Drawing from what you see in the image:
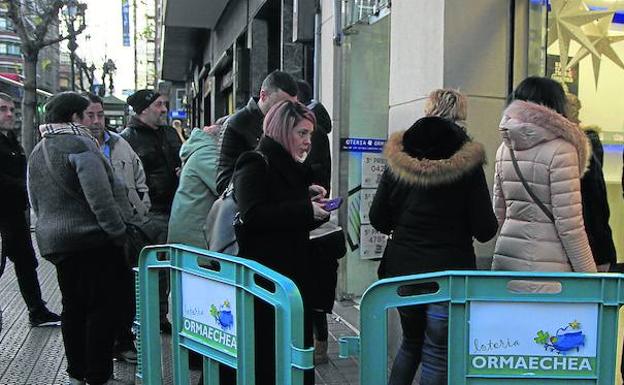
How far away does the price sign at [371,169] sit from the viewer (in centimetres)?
593

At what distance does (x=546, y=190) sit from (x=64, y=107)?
2.86 metres

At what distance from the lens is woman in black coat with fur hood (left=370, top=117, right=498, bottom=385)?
296 centimetres

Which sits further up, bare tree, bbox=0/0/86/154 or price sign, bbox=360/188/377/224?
bare tree, bbox=0/0/86/154

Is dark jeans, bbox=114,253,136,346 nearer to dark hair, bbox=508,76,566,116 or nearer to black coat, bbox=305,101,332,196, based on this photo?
black coat, bbox=305,101,332,196

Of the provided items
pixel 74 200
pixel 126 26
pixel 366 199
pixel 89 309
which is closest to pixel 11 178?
pixel 74 200

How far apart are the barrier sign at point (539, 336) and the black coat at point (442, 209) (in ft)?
2.94

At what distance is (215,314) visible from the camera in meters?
2.44

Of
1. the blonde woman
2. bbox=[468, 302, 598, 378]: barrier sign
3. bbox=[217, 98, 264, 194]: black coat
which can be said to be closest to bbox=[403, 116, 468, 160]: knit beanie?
the blonde woman

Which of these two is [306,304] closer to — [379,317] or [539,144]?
[379,317]

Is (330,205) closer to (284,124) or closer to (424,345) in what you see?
(284,124)

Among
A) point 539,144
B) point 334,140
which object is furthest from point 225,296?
point 334,140

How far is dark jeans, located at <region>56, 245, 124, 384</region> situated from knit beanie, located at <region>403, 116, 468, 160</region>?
205cm

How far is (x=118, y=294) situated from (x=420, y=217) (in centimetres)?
208

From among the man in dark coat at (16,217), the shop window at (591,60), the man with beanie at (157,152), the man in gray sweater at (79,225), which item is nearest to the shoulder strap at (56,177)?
the man in gray sweater at (79,225)
